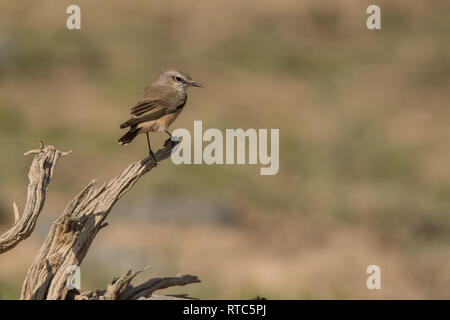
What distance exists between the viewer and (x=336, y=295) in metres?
13.5

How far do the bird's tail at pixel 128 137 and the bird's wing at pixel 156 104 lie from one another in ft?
0.29

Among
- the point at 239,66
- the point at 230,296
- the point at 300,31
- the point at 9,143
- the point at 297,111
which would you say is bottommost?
the point at 230,296

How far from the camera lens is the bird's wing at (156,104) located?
29.7 ft

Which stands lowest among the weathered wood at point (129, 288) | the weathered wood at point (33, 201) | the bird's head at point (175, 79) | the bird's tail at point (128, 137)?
the weathered wood at point (129, 288)

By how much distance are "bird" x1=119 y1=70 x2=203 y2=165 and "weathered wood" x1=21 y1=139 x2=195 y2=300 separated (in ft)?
3.30

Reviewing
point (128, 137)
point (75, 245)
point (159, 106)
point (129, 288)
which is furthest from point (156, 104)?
point (75, 245)

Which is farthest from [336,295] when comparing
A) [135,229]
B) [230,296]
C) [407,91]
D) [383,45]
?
[383,45]

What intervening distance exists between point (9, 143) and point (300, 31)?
11293 millimetres

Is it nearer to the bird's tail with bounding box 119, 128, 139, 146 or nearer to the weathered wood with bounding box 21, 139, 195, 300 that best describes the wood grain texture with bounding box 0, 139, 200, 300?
the weathered wood with bounding box 21, 139, 195, 300

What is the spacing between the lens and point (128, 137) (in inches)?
345

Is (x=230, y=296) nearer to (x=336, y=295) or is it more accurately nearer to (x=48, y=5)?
(x=336, y=295)

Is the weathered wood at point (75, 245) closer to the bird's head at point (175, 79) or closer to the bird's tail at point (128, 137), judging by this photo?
the bird's tail at point (128, 137)

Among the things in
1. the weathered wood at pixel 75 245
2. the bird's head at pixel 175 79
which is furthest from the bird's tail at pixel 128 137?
the bird's head at pixel 175 79

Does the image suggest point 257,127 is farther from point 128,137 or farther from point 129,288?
point 129,288
